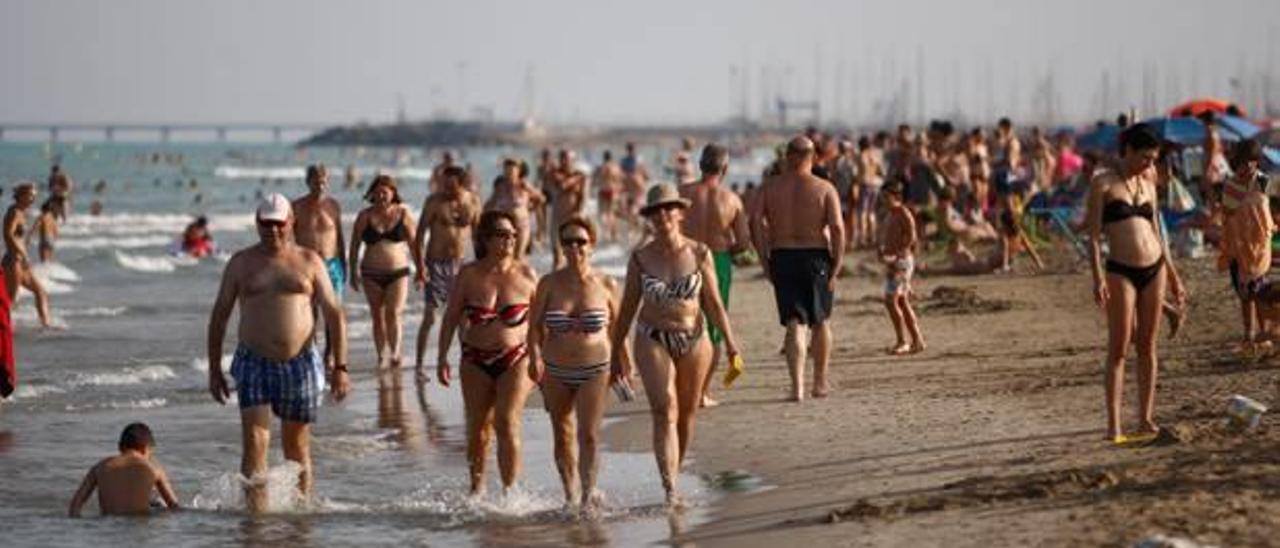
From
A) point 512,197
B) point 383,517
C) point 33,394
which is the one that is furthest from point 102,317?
point 383,517

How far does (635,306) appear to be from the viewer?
36.9ft

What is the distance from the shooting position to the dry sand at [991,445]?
392 inches

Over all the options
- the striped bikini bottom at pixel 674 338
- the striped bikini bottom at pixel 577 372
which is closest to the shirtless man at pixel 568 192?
the striped bikini bottom at pixel 674 338

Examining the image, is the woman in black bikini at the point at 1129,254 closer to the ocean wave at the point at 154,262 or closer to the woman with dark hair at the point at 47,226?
the woman with dark hair at the point at 47,226

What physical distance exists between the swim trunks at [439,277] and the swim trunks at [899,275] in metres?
3.29

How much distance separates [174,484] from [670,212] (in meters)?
4.05

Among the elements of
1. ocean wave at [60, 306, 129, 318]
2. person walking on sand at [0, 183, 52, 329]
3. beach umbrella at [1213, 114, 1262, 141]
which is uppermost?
beach umbrella at [1213, 114, 1262, 141]

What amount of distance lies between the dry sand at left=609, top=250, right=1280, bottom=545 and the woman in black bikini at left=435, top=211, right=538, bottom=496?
1165 millimetres

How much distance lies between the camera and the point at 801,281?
48.5 ft

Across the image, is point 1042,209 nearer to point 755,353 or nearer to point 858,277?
point 858,277

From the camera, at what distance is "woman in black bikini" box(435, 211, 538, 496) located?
1141cm

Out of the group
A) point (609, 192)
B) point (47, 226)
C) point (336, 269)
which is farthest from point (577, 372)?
point (609, 192)

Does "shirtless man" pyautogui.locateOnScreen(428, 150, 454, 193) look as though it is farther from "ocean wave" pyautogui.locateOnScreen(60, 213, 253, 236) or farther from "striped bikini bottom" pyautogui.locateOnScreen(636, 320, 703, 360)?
"ocean wave" pyautogui.locateOnScreen(60, 213, 253, 236)

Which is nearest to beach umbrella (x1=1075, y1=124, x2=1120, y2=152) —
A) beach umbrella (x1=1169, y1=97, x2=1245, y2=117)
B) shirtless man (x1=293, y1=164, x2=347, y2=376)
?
beach umbrella (x1=1169, y1=97, x2=1245, y2=117)
